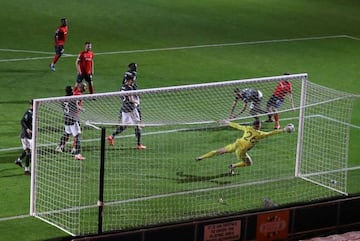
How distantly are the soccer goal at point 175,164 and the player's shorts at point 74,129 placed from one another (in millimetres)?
359

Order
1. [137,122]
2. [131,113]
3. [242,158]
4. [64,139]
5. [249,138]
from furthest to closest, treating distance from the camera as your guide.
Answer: [137,122]
[131,113]
[64,139]
[242,158]
[249,138]

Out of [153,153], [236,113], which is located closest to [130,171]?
[153,153]

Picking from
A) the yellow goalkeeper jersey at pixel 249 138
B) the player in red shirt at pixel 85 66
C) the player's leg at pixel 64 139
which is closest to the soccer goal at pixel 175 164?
the player's leg at pixel 64 139

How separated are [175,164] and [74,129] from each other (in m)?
2.53

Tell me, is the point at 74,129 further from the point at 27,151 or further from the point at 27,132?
the point at 27,151

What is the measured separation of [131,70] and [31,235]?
7.00 meters

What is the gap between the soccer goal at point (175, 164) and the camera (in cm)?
2091

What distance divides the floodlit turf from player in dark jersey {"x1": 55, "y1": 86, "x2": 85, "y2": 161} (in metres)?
1.21

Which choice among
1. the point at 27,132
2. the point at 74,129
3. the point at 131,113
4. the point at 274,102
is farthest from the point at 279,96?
the point at 27,132

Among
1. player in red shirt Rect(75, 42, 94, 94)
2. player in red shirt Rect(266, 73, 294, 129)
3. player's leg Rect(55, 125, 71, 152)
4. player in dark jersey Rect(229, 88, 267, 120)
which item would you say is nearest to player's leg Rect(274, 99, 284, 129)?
player in red shirt Rect(266, 73, 294, 129)

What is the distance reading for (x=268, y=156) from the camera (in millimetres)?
24688

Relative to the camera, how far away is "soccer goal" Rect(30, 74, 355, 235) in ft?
68.6

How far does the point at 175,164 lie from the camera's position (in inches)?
927

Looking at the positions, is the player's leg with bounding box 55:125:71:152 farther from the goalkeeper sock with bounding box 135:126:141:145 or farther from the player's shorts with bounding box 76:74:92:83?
the player's shorts with bounding box 76:74:92:83
